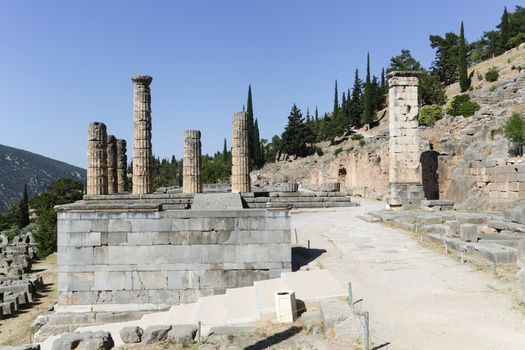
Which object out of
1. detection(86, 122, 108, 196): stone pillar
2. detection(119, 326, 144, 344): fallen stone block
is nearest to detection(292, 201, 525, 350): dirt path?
detection(119, 326, 144, 344): fallen stone block

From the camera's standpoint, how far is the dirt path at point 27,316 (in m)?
10.8

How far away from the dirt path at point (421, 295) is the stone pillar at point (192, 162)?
25.4 feet

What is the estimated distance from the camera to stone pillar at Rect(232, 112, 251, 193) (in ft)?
57.7

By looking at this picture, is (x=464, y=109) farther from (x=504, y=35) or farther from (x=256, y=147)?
(x=256, y=147)

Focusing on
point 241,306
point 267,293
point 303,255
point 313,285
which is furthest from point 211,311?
point 303,255

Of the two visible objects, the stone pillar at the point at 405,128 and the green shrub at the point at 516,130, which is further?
the stone pillar at the point at 405,128

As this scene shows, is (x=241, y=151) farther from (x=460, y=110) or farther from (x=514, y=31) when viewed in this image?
(x=514, y=31)

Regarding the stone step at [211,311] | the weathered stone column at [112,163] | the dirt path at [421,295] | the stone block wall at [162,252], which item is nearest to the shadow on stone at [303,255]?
the dirt path at [421,295]

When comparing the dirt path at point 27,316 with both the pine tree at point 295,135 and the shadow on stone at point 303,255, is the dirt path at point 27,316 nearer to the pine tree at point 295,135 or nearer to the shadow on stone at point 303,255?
the shadow on stone at point 303,255

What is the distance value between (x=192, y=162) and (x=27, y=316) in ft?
27.1

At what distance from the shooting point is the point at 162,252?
8.96 meters

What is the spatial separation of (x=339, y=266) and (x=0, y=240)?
33026 millimetres

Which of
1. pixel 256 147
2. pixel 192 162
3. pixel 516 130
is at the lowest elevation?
pixel 192 162

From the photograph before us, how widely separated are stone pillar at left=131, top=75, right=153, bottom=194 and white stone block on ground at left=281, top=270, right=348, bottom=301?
11.3 meters
